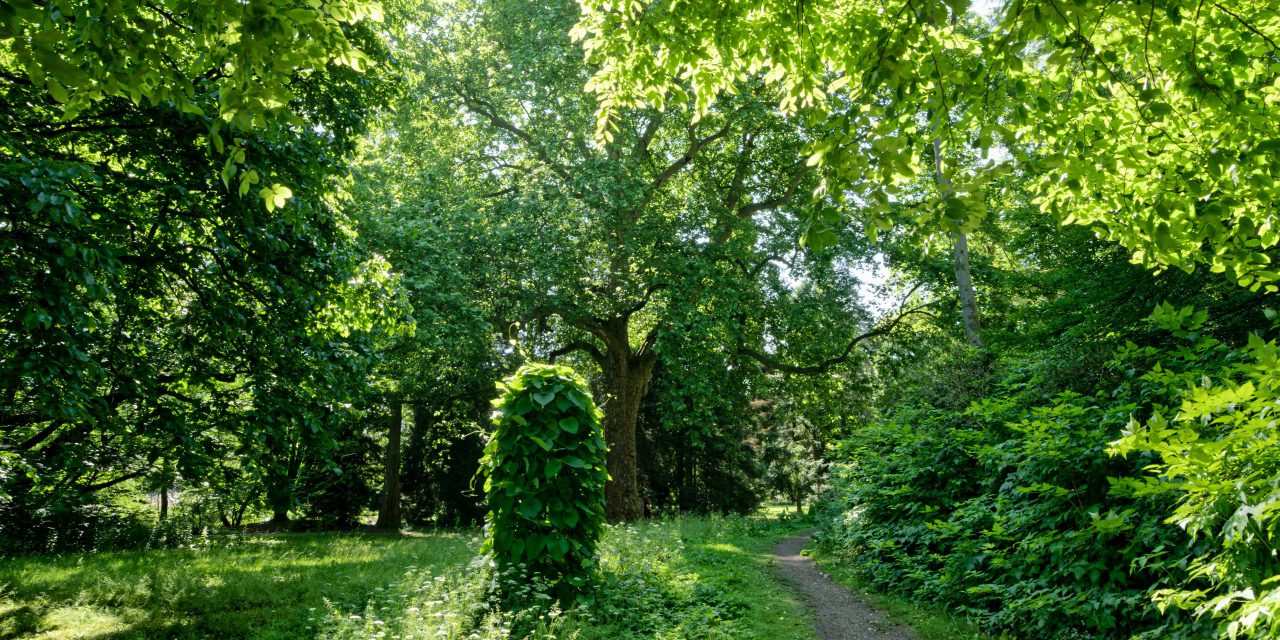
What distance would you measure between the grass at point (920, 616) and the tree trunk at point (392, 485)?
53.5 ft

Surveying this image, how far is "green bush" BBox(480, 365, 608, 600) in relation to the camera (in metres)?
6.78

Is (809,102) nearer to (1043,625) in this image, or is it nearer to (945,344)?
(1043,625)

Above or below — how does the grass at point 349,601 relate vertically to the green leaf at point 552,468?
below

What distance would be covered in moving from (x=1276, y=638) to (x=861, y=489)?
858 centimetres

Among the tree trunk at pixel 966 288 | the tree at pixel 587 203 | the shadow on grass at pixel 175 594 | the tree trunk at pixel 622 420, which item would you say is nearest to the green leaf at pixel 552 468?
the shadow on grass at pixel 175 594

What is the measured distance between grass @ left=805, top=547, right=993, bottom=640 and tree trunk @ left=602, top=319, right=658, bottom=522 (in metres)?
8.29

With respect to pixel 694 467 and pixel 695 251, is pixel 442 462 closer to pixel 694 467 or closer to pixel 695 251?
pixel 694 467

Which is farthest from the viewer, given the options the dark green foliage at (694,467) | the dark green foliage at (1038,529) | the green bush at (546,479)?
the dark green foliage at (694,467)

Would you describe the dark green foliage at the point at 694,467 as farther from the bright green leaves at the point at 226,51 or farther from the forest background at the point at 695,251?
the bright green leaves at the point at 226,51

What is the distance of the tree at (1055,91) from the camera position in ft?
11.6

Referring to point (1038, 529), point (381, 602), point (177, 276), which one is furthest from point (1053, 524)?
point (177, 276)

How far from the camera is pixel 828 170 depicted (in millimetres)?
3586

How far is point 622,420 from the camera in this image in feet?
59.8

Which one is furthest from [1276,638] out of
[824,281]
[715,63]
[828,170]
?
[824,281]
